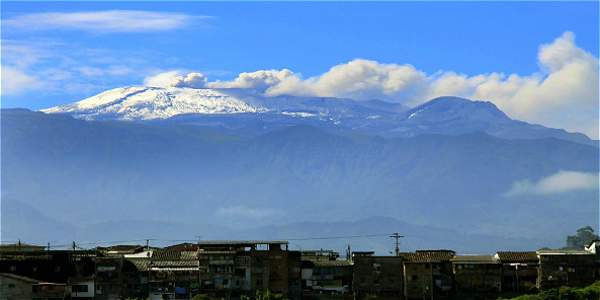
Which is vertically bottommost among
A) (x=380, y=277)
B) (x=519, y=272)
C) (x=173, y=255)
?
(x=380, y=277)

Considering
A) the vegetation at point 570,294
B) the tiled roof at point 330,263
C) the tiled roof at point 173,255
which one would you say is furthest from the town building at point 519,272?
the tiled roof at point 173,255

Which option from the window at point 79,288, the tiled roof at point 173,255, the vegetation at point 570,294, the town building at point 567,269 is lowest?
the vegetation at point 570,294

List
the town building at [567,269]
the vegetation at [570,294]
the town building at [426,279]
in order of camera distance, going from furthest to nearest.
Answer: the town building at [567,269], the town building at [426,279], the vegetation at [570,294]

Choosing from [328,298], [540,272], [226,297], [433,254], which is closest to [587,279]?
[540,272]

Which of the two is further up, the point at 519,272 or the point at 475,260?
the point at 475,260

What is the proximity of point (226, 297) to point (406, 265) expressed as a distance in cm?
1601

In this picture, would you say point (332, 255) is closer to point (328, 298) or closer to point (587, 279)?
point (328, 298)

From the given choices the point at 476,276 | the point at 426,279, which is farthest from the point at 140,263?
the point at 476,276

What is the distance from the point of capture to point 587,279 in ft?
355

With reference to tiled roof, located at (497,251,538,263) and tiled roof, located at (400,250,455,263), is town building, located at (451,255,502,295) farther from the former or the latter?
tiled roof, located at (497,251,538,263)

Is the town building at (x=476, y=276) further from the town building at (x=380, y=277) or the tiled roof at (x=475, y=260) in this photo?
the town building at (x=380, y=277)

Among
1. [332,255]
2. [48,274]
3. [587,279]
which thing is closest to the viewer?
[48,274]

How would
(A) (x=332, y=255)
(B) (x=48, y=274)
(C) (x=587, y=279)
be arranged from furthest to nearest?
1. (A) (x=332, y=255)
2. (C) (x=587, y=279)
3. (B) (x=48, y=274)

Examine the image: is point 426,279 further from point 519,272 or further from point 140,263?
point 140,263
